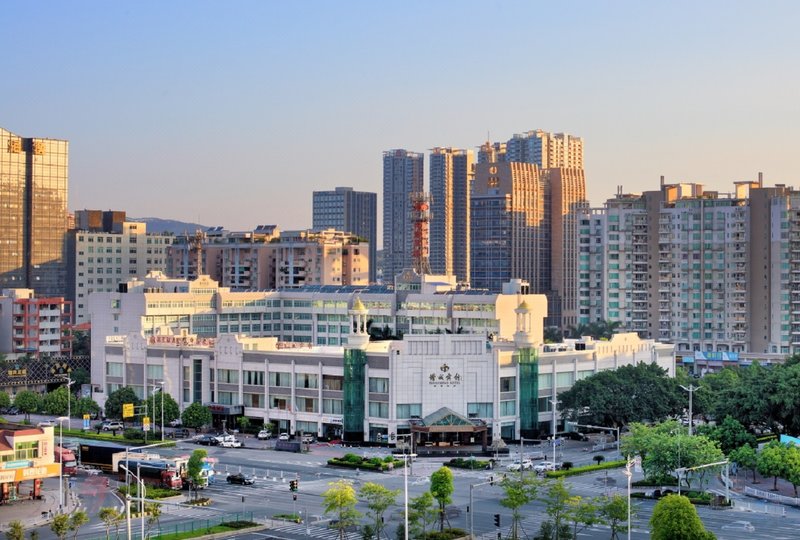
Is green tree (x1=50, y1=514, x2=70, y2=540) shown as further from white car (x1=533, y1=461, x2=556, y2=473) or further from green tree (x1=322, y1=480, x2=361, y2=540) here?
white car (x1=533, y1=461, x2=556, y2=473)

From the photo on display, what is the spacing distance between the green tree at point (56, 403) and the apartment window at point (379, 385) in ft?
112

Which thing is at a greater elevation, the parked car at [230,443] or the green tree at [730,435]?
the green tree at [730,435]

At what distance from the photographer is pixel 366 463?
10581 cm

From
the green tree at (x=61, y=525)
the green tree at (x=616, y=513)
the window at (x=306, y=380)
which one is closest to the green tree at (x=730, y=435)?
the green tree at (x=616, y=513)

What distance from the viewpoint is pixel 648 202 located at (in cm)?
19775

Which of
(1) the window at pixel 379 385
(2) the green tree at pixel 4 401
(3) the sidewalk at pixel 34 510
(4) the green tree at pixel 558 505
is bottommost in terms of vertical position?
(3) the sidewalk at pixel 34 510

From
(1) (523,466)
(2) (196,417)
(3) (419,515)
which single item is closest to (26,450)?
(3) (419,515)

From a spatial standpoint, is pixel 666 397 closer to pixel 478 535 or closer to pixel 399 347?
pixel 399 347

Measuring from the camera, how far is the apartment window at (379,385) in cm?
12150

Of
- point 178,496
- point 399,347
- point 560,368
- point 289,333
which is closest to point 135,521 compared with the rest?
point 178,496

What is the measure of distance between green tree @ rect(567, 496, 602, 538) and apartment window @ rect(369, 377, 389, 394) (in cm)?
4313

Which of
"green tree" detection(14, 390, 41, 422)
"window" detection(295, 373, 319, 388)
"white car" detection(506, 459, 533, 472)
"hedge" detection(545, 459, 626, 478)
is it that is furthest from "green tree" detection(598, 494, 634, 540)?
"green tree" detection(14, 390, 41, 422)

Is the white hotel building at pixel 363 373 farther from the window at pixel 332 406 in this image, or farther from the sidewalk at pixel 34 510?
the sidewalk at pixel 34 510

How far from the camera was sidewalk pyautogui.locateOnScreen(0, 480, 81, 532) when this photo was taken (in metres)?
82.9
